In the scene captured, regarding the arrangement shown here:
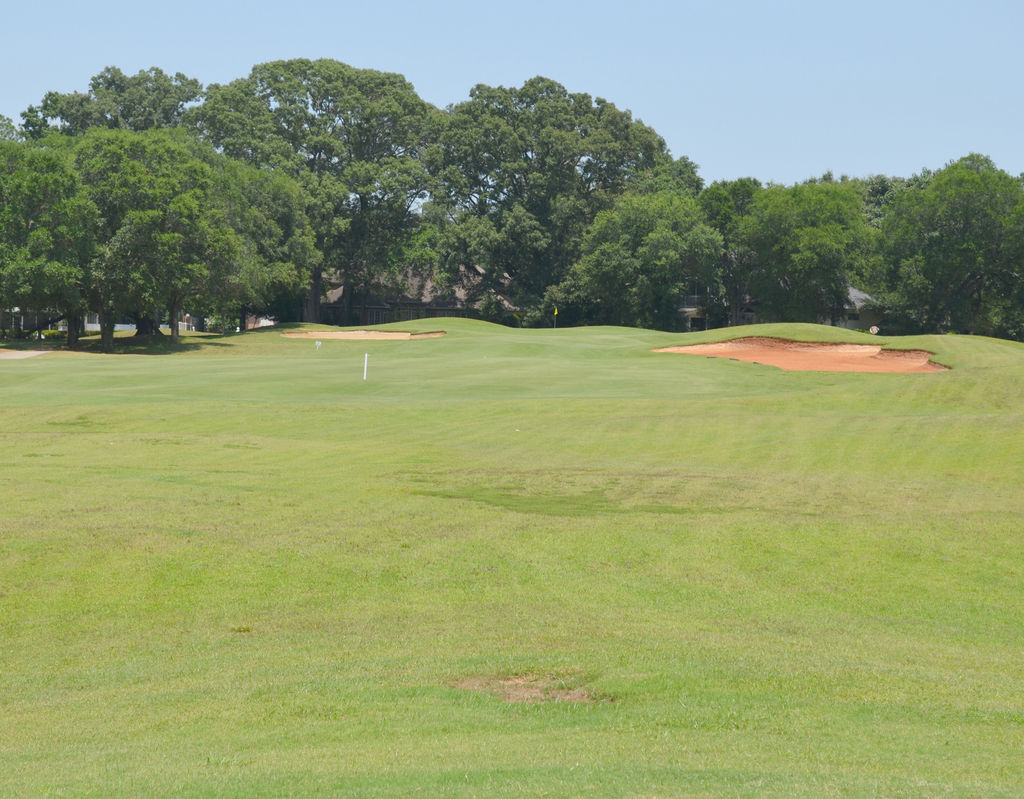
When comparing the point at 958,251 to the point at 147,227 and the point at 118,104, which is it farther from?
the point at 118,104

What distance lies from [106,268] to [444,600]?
63.2 m

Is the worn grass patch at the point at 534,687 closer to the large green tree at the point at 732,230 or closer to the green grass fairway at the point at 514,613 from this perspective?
the green grass fairway at the point at 514,613

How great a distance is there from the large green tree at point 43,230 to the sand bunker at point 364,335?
632 inches

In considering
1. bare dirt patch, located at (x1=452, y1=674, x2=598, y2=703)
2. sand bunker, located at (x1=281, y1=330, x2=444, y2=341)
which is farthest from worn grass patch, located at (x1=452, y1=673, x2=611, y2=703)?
sand bunker, located at (x1=281, y1=330, x2=444, y2=341)

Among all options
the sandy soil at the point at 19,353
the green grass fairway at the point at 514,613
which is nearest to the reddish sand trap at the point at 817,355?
the green grass fairway at the point at 514,613

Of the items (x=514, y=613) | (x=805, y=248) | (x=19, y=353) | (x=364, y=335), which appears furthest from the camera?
(x=805, y=248)

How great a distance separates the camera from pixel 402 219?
103875mm

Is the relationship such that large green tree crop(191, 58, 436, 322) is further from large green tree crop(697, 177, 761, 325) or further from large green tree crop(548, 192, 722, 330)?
large green tree crop(697, 177, 761, 325)

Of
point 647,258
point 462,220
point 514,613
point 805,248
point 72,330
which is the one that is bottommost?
point 514,613

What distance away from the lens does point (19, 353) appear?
210 ft

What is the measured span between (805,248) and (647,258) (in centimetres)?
1292

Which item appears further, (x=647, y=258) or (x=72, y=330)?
(x=647, y=258)

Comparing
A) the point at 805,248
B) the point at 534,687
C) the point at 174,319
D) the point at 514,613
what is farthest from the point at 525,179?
the point at 534,687

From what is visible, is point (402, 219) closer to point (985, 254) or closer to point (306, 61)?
point (306, 61)
